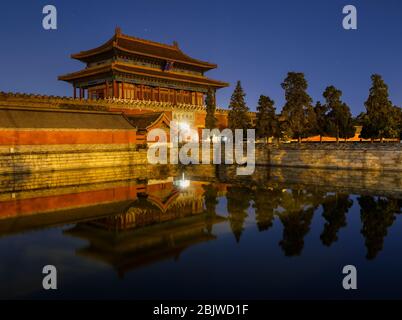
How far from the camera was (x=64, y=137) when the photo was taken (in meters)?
29.6

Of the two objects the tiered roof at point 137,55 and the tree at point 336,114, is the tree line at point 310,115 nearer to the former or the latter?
the tree at point 336,114

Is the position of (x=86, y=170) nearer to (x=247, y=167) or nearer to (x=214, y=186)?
(x=214, y=186)

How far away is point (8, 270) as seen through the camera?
30.4 feet

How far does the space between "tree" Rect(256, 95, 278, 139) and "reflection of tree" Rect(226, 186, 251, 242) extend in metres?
19.7

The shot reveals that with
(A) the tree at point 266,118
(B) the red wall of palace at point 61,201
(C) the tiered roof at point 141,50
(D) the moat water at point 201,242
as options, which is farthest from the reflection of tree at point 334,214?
(C) the tiered roof at point 141,50

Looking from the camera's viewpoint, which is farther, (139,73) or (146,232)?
(139,73)

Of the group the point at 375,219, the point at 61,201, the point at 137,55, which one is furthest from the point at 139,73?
the point at 375,219

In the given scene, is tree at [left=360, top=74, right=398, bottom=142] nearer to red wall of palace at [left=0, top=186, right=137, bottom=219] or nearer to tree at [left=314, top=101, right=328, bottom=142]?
tree at [left=314, top=101, right=328, bottom=142]

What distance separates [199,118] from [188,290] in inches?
1638

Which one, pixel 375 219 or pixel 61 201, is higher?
pixel 61 201

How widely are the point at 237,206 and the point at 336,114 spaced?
1218 inches

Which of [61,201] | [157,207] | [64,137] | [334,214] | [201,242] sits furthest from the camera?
[64,137]

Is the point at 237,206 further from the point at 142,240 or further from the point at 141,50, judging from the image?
the point at 141,50
